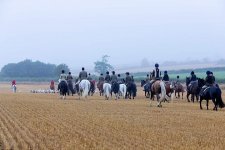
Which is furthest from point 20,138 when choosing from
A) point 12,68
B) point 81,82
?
point 12,68

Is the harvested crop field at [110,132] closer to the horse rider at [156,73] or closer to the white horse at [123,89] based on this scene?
the horse rider at [156,73]

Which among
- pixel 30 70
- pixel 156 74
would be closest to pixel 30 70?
pixel 30 70

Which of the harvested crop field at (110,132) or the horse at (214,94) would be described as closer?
the harvested crop field at (110,132)

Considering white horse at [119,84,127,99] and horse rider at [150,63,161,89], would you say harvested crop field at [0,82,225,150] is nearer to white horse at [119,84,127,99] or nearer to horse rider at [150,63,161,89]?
horse rider at [150,63,161,89]

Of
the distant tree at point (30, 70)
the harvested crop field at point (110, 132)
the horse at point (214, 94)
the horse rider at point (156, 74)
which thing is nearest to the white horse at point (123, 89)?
the horse rider at point (156, 74)

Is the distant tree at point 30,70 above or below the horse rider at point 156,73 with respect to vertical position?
above

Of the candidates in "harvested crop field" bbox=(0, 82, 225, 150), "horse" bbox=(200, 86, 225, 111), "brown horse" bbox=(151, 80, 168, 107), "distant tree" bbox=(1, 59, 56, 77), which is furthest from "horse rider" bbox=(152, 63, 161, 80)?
"distant tree" bbox=(1, 59, 56, 77)

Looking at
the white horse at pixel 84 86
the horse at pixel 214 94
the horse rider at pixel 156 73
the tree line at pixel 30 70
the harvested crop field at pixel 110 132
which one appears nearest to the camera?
the harvested crop field at pixel 110 132

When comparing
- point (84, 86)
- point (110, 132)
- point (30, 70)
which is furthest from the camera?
point (30, 70)

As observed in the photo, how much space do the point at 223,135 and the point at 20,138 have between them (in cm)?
561

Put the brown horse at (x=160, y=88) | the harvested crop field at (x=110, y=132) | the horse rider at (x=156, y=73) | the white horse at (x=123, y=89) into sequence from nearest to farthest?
the harvested crop field at (x=110, y=132) → the brown horse at (x=160, y=88) → the horse rider at (x=156, y=73) → the white horse at (x=123, y=89)

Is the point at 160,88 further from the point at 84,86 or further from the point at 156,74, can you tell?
the point at 84,86

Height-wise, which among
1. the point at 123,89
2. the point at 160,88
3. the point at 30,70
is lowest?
the point at 160,88

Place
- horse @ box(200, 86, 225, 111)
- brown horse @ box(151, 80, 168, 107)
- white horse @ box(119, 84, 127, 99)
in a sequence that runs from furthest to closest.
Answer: white horse @ box(119, 84, 127, 99), brown horse @ box(151, 80, 168, 107), horse @ box(200, 86, 225, 111)
